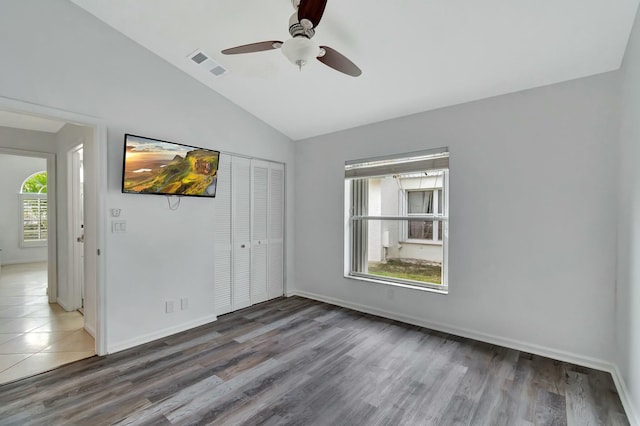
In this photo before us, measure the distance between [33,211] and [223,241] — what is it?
7.78m

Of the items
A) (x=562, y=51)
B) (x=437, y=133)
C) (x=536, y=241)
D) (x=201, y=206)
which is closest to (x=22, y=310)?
(x=201, y=206)

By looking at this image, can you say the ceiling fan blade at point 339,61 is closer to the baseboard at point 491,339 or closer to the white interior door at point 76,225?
the baseboard at point 491,339

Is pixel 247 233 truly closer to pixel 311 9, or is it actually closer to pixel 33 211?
pixel 311 9

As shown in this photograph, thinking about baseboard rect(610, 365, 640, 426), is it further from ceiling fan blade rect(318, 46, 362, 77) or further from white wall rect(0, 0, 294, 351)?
white wall rect(0, 0, 294, 351)

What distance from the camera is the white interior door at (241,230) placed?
4.01 meters

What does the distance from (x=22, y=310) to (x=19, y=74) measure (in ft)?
11.0

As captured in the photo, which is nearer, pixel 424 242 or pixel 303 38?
pixel 303 38

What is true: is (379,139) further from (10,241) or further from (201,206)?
(10,241)

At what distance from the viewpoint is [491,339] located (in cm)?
303

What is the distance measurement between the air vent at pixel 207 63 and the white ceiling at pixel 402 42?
0.07 m

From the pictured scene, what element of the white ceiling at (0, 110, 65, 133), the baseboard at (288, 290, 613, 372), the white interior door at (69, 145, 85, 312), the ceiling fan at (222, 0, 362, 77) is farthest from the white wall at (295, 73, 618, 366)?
the white ceiling at (0, 110, 65, 133)

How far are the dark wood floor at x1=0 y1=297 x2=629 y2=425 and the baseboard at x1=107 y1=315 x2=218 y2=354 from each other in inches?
3.2

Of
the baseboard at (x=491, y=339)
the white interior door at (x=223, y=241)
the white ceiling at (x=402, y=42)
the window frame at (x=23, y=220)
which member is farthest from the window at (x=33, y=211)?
the baseboard at (x=491, y=339)

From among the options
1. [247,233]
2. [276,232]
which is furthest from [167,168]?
[276,232]
